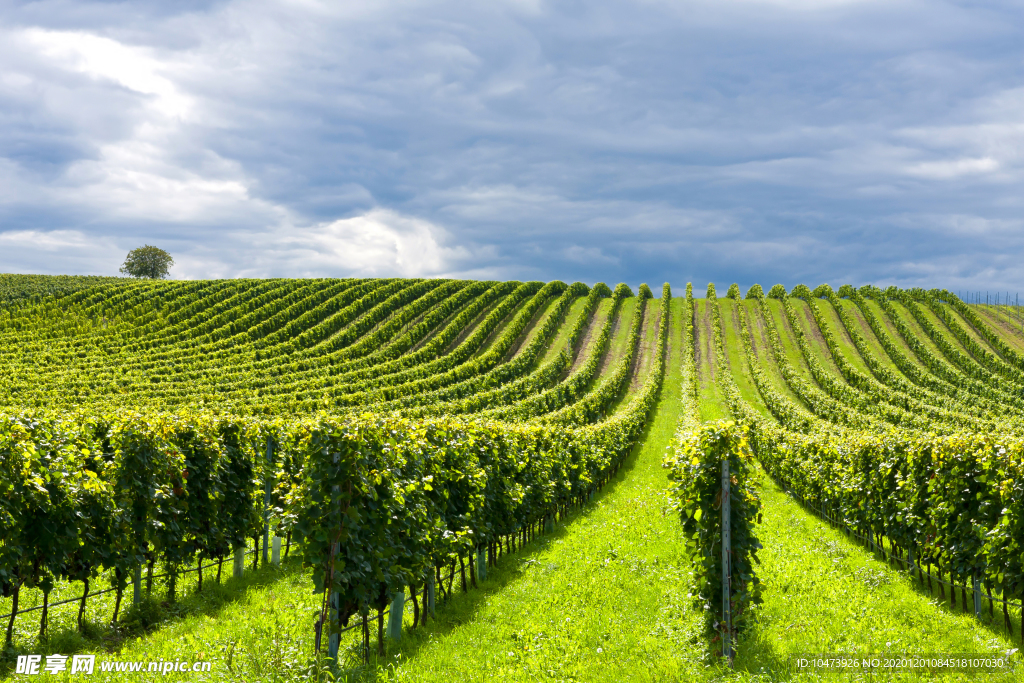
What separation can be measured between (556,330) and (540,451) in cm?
8009

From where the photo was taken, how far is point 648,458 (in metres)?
43.6

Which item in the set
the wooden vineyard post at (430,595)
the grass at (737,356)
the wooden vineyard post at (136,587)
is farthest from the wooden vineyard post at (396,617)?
the grass at (737,356)

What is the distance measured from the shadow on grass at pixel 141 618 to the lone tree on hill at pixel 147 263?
158 m

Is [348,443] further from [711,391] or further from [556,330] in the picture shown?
[556,330]

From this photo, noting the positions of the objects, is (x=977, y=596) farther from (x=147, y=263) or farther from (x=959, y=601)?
(x=147, y=263)

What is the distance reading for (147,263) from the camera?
150500 mm

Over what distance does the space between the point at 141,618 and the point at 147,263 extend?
16364 centimetres

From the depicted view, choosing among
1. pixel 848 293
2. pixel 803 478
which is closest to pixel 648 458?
pixel 803 478

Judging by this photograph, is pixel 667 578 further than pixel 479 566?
No

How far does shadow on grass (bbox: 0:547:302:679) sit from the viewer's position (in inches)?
404

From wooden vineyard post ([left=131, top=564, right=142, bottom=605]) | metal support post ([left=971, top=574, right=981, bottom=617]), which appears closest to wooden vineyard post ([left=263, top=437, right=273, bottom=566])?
wooden vineyard post ([left=131, top=564, right=142, bottom=605])

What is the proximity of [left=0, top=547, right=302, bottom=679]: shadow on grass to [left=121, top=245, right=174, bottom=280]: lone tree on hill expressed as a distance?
158029 mm

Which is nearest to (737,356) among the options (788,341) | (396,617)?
(788,341)

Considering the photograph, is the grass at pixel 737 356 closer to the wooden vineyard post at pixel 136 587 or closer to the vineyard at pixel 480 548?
the vineyard at pixel 480 548
